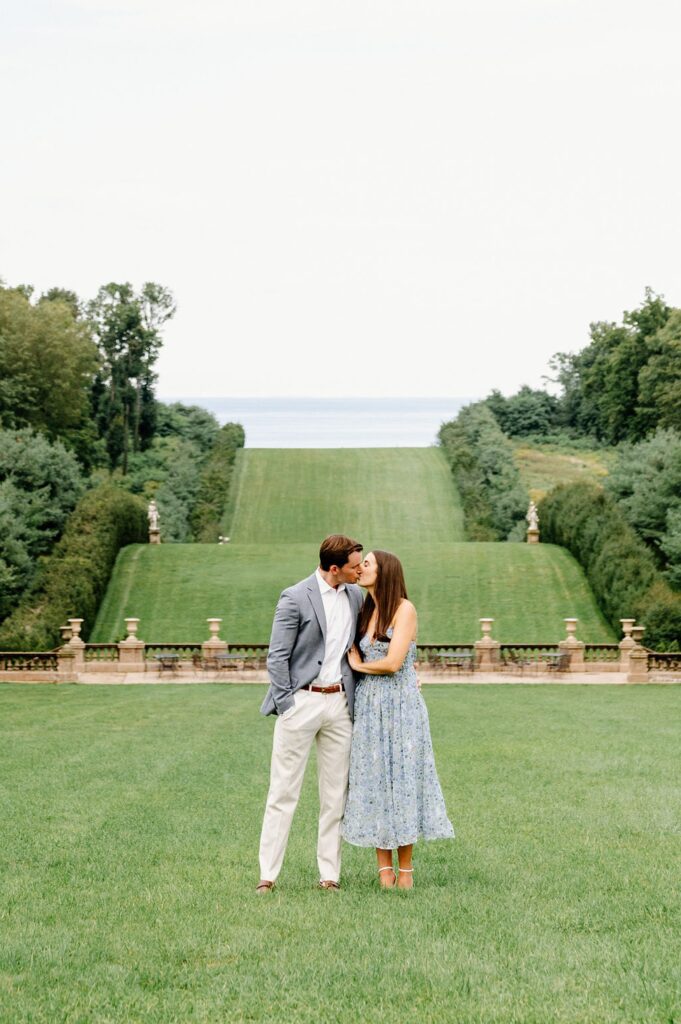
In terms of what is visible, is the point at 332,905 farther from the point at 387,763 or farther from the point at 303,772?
the point at 387,763

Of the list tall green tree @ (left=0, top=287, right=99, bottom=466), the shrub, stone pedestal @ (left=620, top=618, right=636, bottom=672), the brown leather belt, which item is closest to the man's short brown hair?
the brown leather belt

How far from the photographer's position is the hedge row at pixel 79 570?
118ft

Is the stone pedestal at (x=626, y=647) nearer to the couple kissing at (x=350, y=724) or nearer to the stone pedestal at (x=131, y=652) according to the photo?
the stone pedestal at (x=131, y=652)

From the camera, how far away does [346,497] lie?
65625mm

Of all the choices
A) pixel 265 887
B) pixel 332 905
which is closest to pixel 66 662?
pixel 265 887

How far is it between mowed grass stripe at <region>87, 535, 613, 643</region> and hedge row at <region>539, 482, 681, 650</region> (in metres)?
0.73

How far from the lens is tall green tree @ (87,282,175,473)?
74.8 meters

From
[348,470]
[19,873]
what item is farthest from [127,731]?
[348,470]

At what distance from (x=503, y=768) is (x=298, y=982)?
29.1ft

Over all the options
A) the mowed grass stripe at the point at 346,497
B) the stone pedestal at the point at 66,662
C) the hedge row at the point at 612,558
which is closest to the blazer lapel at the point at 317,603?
the stone pedestal at the point at 66,662

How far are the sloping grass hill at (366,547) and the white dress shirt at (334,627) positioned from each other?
29.9 m

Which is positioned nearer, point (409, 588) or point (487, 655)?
point (487, 655)

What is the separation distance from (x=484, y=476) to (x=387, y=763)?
5784 cm

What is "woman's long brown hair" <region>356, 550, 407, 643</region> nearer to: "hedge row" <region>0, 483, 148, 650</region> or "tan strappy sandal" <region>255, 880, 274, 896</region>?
"tan strappy sandal" <region>255, 880, 274, 896</region>
